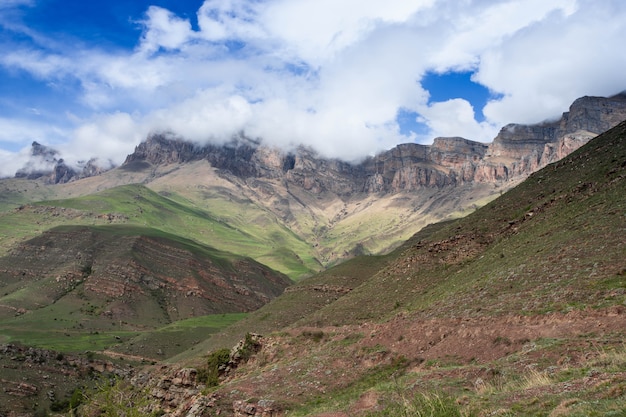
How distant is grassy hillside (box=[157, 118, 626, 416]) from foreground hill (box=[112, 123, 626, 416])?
14 centimetres

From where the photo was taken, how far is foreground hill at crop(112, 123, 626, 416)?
2131cm

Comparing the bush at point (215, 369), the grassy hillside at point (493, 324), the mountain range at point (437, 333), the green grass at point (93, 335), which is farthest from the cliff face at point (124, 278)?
the bush at point (215, 369)

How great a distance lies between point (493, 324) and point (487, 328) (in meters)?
0.58

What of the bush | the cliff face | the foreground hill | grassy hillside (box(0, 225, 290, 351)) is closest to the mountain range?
the foreground hill

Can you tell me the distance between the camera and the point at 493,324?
3319cm

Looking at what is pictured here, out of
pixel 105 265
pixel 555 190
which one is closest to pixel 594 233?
pixel 555 190

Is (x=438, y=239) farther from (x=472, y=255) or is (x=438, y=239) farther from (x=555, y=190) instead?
(x=555, y=190)

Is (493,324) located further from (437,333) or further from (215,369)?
(215,369)

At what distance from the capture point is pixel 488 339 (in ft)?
104

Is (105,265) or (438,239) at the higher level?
(105,265)

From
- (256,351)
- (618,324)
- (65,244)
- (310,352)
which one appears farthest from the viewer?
(65,244)

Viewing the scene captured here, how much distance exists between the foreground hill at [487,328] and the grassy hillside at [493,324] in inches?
5.5

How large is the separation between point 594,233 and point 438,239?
95.5 feet

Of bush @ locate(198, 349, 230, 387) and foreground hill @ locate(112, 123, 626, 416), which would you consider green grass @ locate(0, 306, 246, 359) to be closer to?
foreground hill @ locate(112, 123, 626, 416)
